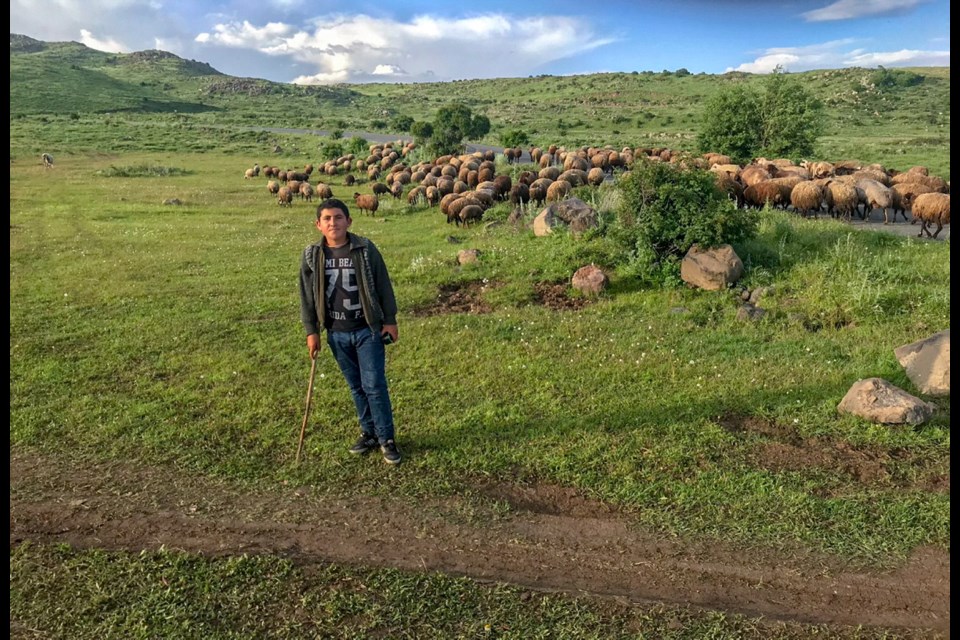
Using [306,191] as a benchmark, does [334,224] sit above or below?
below

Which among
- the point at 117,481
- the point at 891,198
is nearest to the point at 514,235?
the point at 891,198

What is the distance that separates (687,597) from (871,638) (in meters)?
1.08

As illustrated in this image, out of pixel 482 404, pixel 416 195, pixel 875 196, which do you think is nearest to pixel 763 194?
pixel 875 196

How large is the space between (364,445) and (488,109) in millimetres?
88970

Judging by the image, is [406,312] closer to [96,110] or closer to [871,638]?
[871,638]

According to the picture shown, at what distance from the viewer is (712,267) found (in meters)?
11.0

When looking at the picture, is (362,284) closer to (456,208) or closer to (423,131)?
→ (456,208)

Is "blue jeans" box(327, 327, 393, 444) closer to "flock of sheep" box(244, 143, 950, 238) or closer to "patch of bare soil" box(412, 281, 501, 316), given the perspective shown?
"patch of bare soil" box(412, 281, 501, 316)

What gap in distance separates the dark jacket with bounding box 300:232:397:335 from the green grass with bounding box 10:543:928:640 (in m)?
2.23

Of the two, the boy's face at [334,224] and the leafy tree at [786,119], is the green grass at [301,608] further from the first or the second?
the leafy tree at [786,119]

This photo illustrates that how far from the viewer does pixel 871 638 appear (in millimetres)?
3863

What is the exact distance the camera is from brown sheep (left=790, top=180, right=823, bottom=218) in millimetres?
17906

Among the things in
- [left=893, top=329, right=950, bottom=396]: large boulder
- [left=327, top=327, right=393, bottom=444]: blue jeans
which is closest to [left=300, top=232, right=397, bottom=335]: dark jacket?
[left=327, top=327, right=393, bottom=444]: blue jeans

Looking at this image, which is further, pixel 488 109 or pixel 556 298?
pixel 488 109
